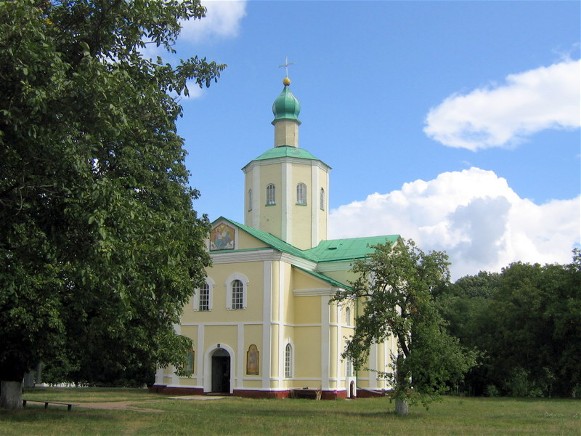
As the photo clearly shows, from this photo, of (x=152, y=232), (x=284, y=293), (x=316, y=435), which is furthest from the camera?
(x=284, y=293)

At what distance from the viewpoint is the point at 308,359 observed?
35.3 metres

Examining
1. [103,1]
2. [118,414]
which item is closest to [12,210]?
[103,1]

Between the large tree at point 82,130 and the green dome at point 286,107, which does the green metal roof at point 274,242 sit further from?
the large tree at point 82,130

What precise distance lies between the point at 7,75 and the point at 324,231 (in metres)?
34.7

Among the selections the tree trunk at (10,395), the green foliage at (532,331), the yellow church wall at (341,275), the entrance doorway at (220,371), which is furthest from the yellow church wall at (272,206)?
the tree trunk at (10,395)

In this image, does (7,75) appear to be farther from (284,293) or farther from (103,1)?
(284,293)

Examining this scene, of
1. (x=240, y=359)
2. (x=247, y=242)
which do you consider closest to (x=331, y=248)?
(x=247, y=242)

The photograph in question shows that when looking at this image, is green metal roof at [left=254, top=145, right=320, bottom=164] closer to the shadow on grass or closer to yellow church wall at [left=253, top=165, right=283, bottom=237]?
yellow church wall at [left=253, top=165, right=283, bottom=237]

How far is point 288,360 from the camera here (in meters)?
35.5

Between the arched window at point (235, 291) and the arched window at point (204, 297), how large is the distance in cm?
111

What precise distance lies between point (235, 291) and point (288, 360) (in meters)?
4.52

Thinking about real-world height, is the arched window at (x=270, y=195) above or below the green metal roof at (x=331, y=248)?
above

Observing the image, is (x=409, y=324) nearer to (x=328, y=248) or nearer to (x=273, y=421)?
(x=273, y=421)

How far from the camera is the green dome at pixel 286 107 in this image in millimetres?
41938
